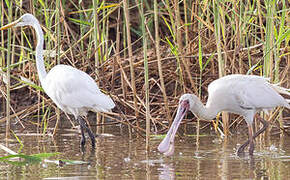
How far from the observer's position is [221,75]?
→ 24.7ft

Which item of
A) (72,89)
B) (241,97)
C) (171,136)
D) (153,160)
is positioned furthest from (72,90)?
(241,97)

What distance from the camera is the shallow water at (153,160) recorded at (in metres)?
5.64

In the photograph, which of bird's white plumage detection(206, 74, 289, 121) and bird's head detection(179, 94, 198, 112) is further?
bird's white plumage detection(206, 74, 289, 121)

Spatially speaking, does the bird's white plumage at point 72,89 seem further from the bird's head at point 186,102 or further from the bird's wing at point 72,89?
the bird's head at point 186,102

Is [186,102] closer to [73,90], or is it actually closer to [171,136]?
[171,136]

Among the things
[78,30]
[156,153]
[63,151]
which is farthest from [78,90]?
[78,30]

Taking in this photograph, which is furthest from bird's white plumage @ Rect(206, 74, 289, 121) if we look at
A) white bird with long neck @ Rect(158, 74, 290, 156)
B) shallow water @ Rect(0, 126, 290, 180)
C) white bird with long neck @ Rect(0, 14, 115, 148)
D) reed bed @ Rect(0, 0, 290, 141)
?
white bird with long neck @ Rect(0, 14, 115, 148)

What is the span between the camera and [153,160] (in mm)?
6496

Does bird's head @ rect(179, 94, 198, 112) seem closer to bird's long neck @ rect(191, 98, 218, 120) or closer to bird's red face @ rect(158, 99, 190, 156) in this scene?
bird's red face @ rect(158, 99, 190, 156)

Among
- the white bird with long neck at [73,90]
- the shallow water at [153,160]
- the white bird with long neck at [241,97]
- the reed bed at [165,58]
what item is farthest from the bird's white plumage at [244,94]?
the white bird with long neck at [73,90]

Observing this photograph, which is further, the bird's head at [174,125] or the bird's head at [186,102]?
the bird's head at [186,102]

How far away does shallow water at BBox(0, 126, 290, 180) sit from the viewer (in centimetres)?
564

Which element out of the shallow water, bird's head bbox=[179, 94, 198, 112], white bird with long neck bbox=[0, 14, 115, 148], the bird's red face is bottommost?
the shallow water

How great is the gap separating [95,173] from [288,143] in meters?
2.73
